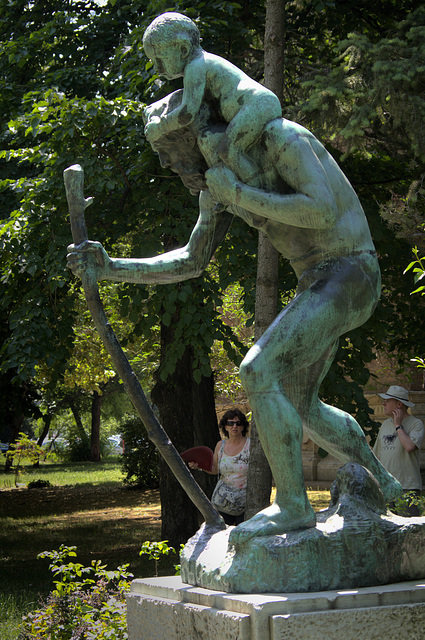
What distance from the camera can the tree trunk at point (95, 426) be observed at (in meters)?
37.3

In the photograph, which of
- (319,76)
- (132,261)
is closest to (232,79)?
(132,261)

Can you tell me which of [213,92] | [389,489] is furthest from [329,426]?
[213,92]

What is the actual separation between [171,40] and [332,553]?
6.92 feet

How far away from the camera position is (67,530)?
569 inches

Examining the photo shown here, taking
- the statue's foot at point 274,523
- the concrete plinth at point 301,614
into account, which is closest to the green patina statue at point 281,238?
the statue's foot at point 274,523

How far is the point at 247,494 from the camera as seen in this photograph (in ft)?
22.8

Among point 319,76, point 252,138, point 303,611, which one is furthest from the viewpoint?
point 319,76

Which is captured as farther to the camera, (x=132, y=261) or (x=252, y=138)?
(x=132, y=261)

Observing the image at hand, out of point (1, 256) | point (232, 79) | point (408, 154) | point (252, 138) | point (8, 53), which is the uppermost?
point (8, 53)

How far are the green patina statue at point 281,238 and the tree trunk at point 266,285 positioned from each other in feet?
10.6

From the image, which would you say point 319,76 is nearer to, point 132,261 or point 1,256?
point 1,256

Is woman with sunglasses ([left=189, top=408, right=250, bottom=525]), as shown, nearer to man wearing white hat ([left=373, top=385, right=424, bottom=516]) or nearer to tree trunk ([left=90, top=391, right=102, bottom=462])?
man wearing white hat ([left=373, top=385, right=424, bottom=516])

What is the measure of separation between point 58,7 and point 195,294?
18.0ft

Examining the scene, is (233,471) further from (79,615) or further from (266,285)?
(79,615)
